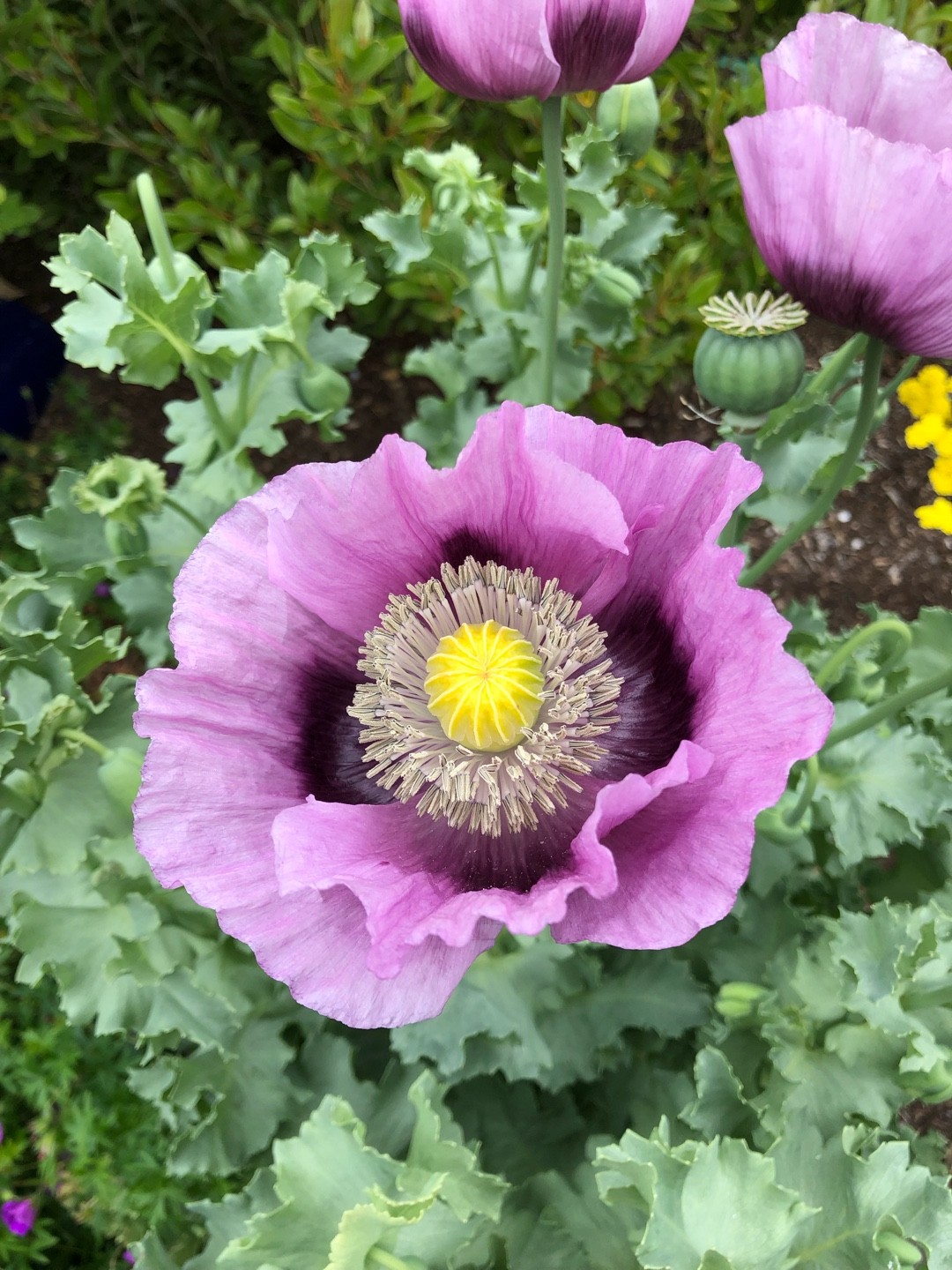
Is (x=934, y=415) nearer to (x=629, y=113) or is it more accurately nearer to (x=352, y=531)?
(x=629, y=113)

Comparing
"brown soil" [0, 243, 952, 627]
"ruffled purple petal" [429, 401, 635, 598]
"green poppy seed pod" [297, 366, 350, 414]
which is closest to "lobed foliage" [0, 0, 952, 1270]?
"green poppy seed pod" [297, 366, 350, 414]

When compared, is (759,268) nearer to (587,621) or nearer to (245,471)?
(245,471)

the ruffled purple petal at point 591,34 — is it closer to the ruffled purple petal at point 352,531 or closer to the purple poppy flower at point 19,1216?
the ruffled purple petal at point 352,531

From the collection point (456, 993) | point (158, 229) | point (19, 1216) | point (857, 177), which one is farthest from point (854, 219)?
point (19, 1216)

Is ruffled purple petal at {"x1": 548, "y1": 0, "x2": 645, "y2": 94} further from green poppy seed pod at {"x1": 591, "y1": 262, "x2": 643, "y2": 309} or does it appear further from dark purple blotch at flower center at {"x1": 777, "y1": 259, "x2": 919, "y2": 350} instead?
green poppy seed pod at {"x1": 591, "y1": 262, "x2": 643, "y2": 309}

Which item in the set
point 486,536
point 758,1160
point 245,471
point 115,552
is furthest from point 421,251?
point 758,1160
